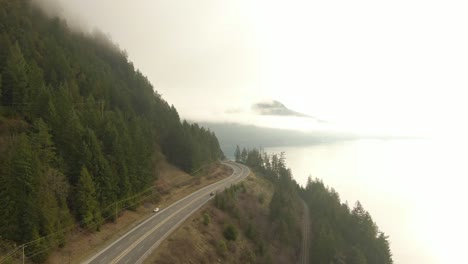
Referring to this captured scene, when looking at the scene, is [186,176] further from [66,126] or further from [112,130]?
[66,126]

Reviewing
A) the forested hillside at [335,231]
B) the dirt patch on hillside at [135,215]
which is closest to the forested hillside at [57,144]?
the dirt patch on hillside at [135,215]

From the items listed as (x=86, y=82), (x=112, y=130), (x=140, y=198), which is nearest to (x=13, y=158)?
(x=112, y=130)

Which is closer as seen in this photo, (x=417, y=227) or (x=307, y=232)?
(x=307, y=232)

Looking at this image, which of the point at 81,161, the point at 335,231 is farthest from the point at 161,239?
the point at 335,231

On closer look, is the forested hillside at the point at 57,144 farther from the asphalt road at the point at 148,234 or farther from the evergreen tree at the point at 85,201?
the asphalt road at the point at 148,234

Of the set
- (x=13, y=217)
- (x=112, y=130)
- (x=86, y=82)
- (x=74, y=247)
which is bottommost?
(x=74, y=247)

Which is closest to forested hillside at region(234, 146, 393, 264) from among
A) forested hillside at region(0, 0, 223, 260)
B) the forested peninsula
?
the forested peninsula
